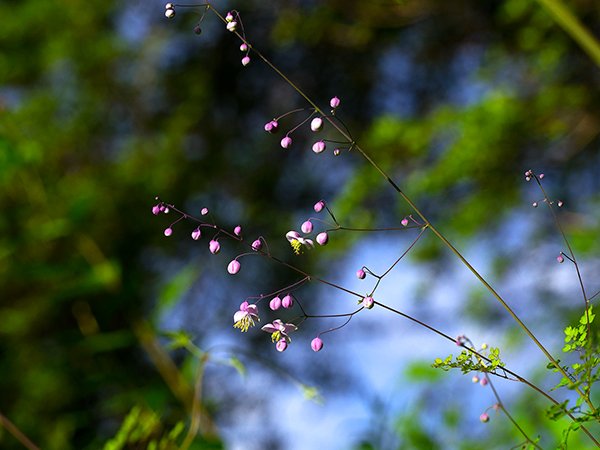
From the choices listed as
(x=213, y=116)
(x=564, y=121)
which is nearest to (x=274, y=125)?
(x=564, y=121)

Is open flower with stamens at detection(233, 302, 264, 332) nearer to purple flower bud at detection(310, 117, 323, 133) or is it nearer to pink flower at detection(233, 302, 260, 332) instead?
pink flower at detection(233, 302, 260, 332)

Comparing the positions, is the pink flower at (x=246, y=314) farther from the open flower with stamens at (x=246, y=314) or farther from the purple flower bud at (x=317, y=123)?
the purple flower bud at (x=317, y=123)

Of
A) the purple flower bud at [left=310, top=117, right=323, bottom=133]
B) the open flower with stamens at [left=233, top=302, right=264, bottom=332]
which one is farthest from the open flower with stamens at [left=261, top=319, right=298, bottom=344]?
the purple flower bud at [left=310, top=117, right=323, bottom=133]

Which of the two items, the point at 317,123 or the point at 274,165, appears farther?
the point at 274,165

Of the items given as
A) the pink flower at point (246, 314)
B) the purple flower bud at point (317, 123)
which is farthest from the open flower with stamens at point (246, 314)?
the purple flower bud at point (317, 123)

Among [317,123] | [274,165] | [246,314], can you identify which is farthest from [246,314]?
[274,165]

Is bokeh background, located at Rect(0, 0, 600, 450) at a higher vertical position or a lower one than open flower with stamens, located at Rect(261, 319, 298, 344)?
higher

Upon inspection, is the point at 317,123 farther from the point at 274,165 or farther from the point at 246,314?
the point at 274,165

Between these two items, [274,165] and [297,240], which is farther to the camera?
[274,165]

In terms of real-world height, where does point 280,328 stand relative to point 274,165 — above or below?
below

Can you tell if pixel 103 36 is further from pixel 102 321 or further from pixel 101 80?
pixel 102 321

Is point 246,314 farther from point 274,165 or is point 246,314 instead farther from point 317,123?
point 274,165
